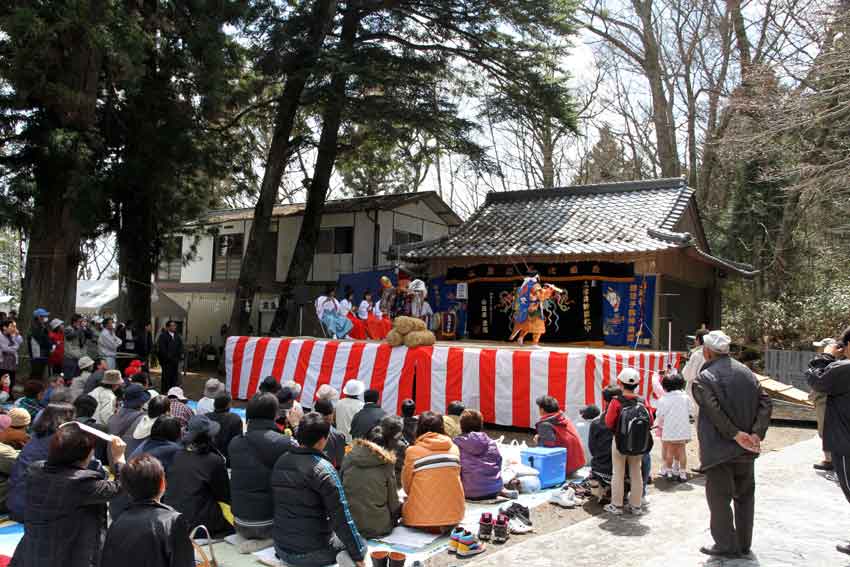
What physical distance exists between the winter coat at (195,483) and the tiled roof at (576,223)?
11026 mm

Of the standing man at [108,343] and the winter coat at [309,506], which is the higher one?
the standing man at [108,343]

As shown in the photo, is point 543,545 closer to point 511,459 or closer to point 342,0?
point 511,459

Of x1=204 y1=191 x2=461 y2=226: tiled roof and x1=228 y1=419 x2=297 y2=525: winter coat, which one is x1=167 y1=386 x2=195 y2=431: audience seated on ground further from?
x1=204 y1=191 x2=461 y2=226: tiled roof

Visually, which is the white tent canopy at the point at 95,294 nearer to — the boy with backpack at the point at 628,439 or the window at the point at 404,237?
the window at the point at 404,237

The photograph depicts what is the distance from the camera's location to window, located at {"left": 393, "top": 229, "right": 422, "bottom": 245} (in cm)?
2140

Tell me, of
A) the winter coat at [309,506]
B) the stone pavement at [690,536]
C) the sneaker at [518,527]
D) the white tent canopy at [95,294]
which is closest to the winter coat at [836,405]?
the stone pavement at [690,536]

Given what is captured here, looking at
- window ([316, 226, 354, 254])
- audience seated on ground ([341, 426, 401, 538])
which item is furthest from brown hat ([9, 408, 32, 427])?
window ([316, 226, 354, 254])

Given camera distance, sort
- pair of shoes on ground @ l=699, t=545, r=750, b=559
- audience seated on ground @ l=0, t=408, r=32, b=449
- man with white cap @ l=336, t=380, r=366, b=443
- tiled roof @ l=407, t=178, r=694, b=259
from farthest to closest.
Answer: tiled roof @ l=407, t=178, r=694, b=259, man with white cap @ l=336, t=380, r=366, b=443, audience seated on ground @ l=0, t=408, r=32, b=449, pair of shoes on ground @ l=699, t=545, r=750, b=559

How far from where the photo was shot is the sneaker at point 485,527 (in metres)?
5.24

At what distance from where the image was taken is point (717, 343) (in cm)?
445

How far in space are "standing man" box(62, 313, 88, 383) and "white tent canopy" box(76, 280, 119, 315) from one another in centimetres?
1049

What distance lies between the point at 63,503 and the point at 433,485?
2.82 metres

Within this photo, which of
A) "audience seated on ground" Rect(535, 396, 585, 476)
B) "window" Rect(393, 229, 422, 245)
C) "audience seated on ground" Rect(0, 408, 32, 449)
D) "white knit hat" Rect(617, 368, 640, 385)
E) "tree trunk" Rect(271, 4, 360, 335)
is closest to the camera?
"audience seated on ground" Rect(0, 408, 32, 449)

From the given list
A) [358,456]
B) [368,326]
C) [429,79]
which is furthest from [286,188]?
[358,456]
